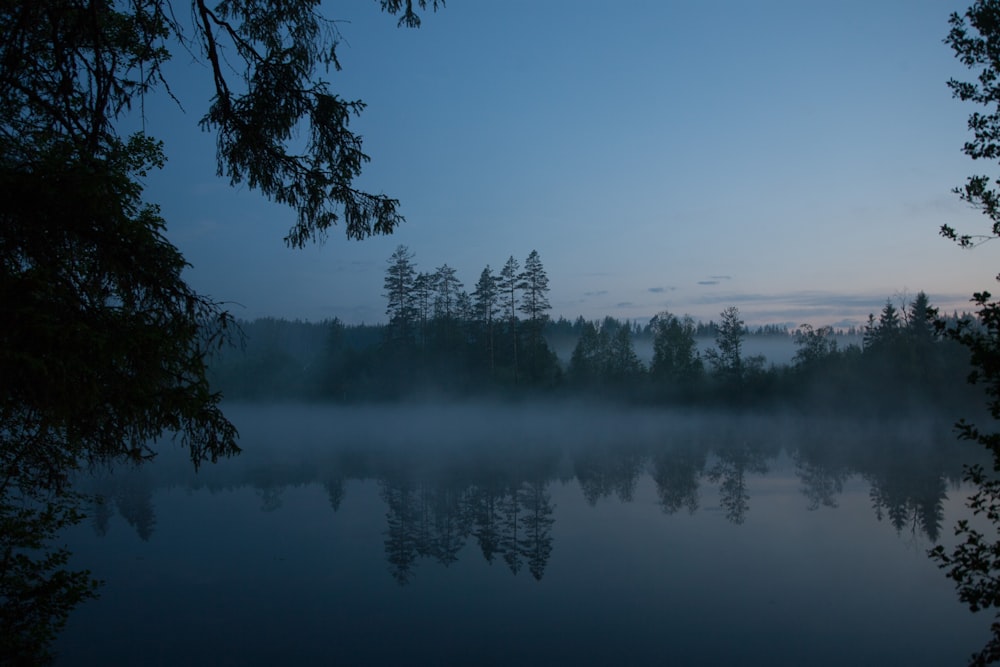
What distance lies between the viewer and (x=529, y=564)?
41.4ft

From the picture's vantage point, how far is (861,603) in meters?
10.5

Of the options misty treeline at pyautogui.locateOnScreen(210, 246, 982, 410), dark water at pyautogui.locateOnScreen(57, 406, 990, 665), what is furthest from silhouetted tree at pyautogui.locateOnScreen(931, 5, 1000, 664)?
misty treeline at pyautogui.locateOnScreen(210, 246, 982, 410)

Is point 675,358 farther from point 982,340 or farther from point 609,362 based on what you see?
point 982,340

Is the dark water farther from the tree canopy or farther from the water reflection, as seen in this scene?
the tree canopy

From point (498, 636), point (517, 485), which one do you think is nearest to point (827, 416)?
point (517, 485)

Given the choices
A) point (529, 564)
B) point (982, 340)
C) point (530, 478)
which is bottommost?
point (530, 478)

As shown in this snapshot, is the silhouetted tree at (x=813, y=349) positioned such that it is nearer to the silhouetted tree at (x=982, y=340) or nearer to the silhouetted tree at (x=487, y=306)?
the silhouetted tree at (x=487, y=306)

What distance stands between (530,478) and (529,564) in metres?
10.5

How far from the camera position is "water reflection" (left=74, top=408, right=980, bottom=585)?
1531 centimetres

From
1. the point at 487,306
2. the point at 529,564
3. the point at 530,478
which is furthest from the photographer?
the point at 487,306

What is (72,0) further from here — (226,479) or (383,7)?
(226,479)

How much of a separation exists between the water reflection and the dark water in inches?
5.6

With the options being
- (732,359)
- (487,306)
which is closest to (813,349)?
(732,359)

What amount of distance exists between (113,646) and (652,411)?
4427 centimetres
